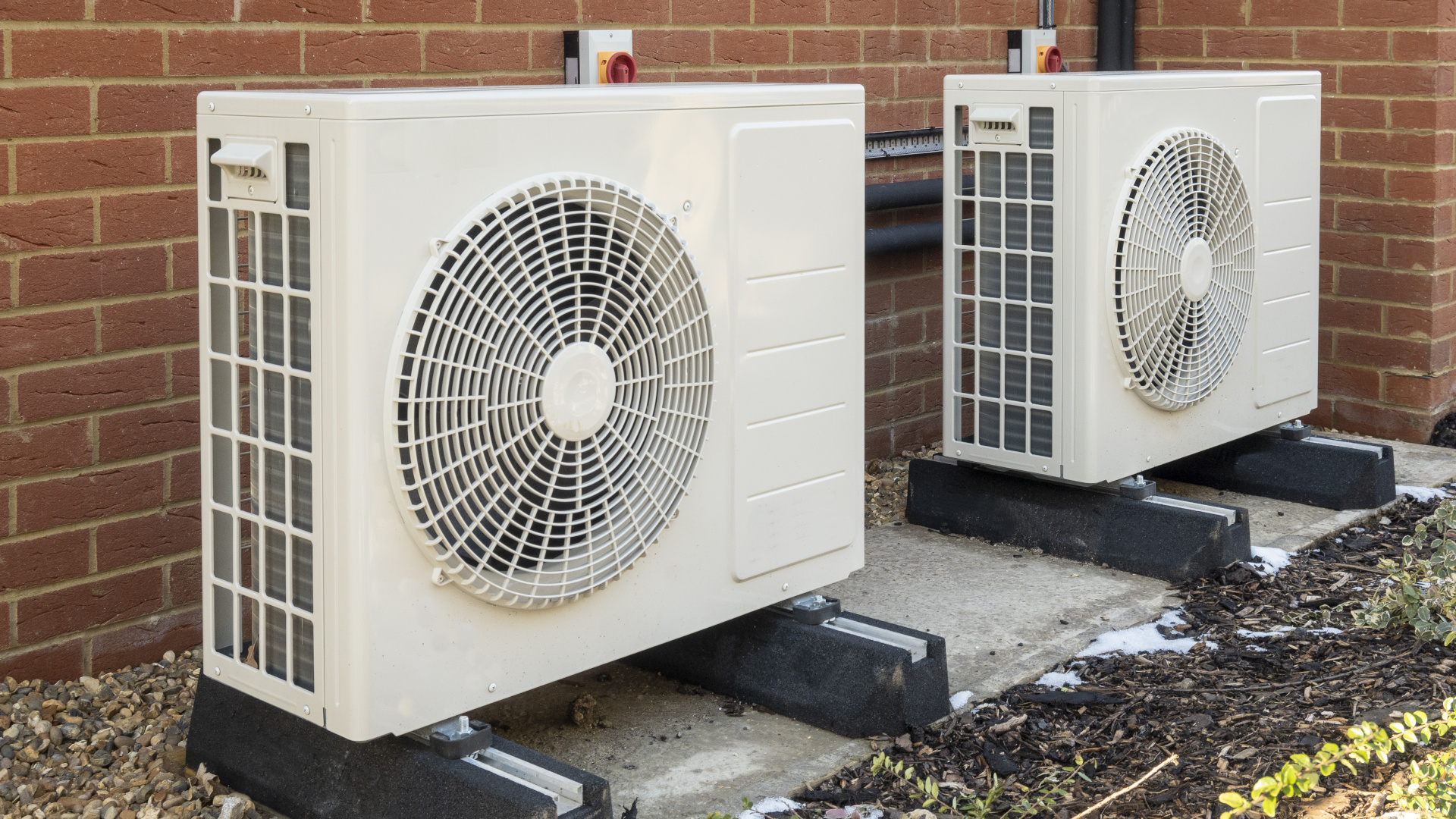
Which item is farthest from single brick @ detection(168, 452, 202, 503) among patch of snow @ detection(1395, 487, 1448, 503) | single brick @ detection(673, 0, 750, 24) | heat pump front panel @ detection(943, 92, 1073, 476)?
patch of snow @ detection(1395, 487, 1448, 503)

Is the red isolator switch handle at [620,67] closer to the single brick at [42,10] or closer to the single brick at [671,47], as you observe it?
the single brick at [671,47]

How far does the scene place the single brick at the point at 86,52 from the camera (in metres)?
2.25

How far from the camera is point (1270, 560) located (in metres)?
3.13

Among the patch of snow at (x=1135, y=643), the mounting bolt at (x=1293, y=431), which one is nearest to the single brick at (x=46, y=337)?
the patch of snow at (x=1135, y=643)

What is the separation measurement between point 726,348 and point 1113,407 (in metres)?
1.20

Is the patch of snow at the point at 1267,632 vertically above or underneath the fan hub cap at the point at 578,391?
underneath

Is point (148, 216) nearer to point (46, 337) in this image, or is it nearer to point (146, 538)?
point (46, 337)

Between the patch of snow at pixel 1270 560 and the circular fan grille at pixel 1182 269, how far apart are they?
0.36 metres

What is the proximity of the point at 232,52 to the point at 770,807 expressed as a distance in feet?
5.10

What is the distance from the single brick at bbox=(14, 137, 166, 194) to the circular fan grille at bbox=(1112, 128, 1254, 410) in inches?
71.2

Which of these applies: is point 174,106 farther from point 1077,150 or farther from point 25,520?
point 1077,150

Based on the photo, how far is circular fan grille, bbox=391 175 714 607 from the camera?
1.76 m

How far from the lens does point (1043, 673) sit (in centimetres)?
255

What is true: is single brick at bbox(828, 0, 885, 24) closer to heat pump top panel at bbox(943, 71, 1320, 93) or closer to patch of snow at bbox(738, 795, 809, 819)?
heat pump top panel at bbox(943, 71, 1320, 93)
